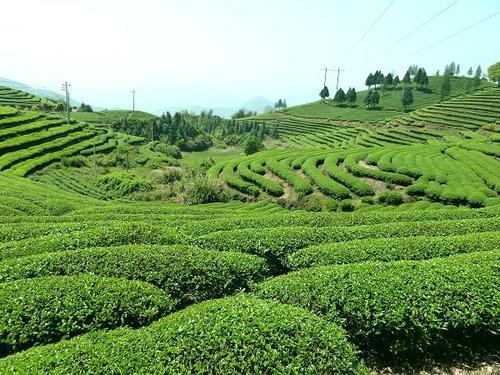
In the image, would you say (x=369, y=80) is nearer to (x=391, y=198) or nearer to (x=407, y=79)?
(x=407, y=79)

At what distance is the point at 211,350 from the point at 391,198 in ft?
117

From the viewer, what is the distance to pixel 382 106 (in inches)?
5207

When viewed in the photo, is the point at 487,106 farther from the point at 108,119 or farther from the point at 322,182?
the point at 108,119

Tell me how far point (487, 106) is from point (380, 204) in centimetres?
6714

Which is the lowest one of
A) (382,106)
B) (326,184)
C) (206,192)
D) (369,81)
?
(206,192)

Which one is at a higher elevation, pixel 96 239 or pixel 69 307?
pixel 69 307

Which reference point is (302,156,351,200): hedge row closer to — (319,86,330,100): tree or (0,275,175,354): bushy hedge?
(0,275,175,354): bushy hedge

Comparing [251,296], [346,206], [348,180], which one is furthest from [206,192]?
[251,296]

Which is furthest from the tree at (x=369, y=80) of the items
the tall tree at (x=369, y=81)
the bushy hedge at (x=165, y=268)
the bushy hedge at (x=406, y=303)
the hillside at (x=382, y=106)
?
the bushy hedge at (x=165, y=268)

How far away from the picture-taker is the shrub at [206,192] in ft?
153

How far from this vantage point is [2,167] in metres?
52.7

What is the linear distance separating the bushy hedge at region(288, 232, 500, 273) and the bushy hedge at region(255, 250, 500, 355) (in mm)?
2151

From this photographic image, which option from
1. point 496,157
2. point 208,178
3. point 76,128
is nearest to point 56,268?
point 208,178

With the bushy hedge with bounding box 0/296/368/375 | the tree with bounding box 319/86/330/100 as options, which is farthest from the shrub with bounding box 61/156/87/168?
the tree with bounding box 319/86/330/100
